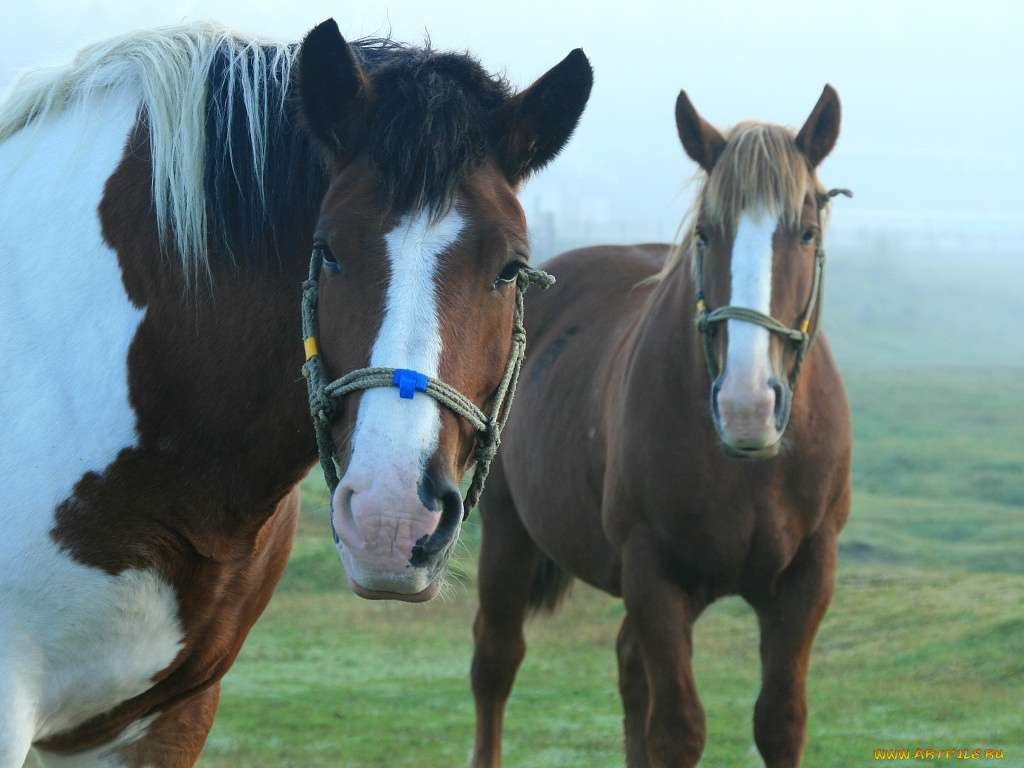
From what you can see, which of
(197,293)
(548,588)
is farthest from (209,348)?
(548,588)

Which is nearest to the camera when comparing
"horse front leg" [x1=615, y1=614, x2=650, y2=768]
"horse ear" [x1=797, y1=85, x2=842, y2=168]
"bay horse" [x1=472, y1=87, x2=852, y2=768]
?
"bay horse" [x1=472, y1=87, x2=852, y2=768]

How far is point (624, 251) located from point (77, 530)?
4211 mm

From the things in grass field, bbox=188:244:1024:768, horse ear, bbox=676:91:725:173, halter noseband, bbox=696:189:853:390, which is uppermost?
horse ear, bbox=676:91:725:173

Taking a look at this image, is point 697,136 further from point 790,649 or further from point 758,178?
point 790,649

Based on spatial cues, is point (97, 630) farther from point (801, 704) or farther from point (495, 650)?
point (495, 650)

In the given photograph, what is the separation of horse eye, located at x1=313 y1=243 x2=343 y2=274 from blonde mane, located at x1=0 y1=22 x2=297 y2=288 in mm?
302

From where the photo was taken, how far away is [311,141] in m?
2.21

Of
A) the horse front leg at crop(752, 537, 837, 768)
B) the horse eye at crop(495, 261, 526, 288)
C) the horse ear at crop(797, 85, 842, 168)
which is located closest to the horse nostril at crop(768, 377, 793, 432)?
the horse front leg at crop(752, 537, 837, 768)

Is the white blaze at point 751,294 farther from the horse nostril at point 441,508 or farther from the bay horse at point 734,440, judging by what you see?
the horse nostril at point 441,508

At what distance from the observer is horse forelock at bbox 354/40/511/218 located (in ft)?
6.47

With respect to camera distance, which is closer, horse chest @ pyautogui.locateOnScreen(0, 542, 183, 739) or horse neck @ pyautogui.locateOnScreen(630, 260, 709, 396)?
horse chest @ pyautogui.locateOnScreen(0, 542, 183, 739)

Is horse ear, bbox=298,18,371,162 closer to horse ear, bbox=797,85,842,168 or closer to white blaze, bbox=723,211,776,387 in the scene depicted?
white blaze, bbox=723,211,776,387

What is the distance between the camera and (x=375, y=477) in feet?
5.69

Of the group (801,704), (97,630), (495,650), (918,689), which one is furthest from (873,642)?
(97,630)
